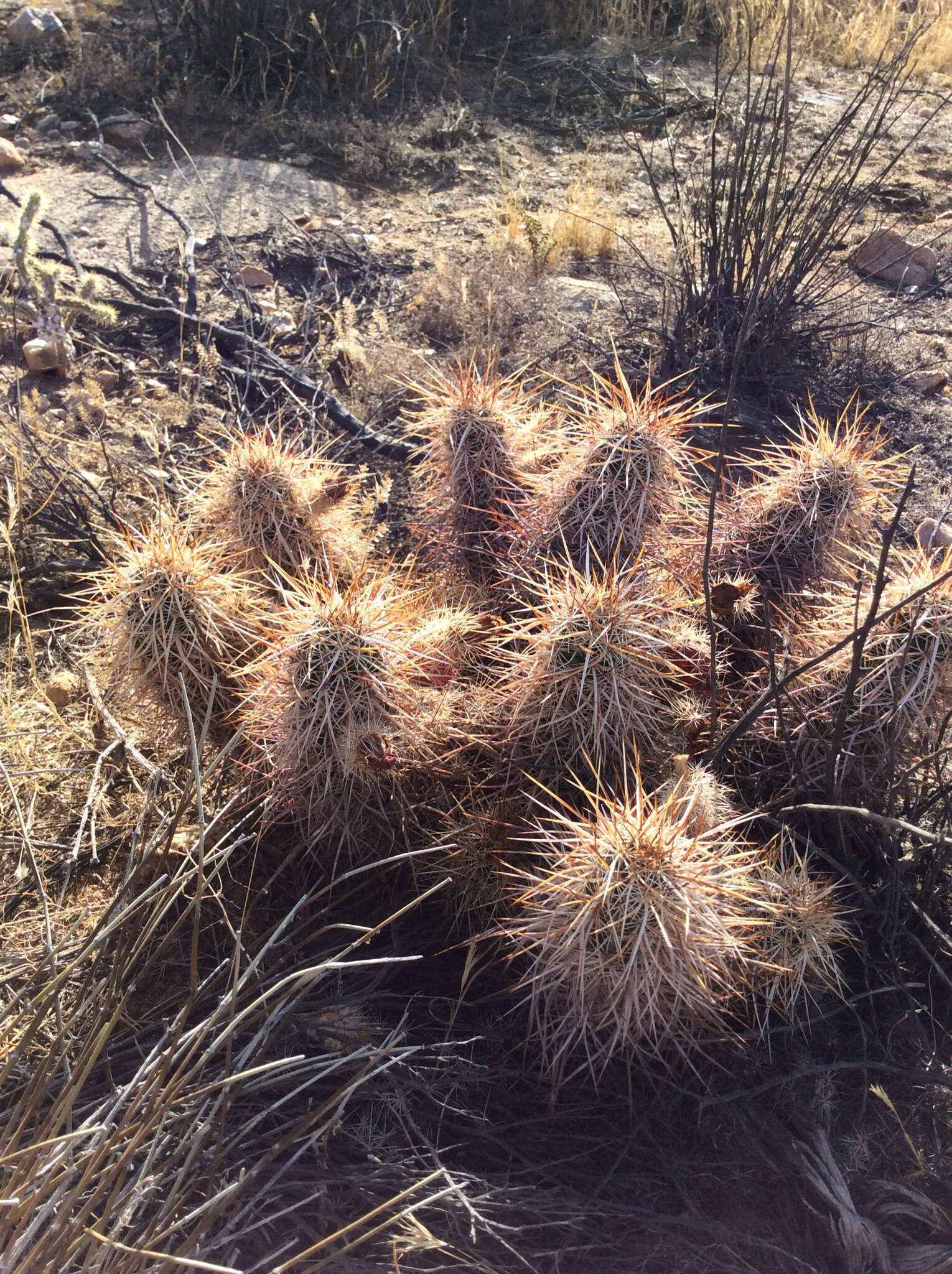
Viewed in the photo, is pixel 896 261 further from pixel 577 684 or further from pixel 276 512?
pixel 577 684

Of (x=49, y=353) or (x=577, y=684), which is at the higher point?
(x=577, y=684)

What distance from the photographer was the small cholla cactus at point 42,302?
12.5 feet

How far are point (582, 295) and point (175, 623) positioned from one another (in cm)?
343

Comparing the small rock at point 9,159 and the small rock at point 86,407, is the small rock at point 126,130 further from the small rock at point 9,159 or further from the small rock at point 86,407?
the small rock at point 86,407

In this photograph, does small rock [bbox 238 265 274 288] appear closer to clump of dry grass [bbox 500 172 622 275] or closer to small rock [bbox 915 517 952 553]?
clump of dry grass [bbox 500 172 622 275]

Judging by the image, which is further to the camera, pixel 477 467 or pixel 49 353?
pixel 49 353

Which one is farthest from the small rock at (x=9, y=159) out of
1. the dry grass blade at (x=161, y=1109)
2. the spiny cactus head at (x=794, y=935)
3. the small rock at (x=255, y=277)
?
the spiny cactus head at (x=794, y=935)

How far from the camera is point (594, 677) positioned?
1859 millimetres

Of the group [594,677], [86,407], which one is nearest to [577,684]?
[594,677]

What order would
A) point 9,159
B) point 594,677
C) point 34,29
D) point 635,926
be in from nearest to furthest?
point 635,926 → point 594,677 → point 9,159 → point 34,29

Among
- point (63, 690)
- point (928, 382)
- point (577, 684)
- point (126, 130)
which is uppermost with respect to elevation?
point (577, 684)

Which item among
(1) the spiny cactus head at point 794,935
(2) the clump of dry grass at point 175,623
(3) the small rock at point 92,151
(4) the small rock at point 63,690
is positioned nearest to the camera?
(1) the spiny cactus head at point 794,935

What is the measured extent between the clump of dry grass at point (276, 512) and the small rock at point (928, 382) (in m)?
2.96

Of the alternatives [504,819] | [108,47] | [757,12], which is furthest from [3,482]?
[757,12]
